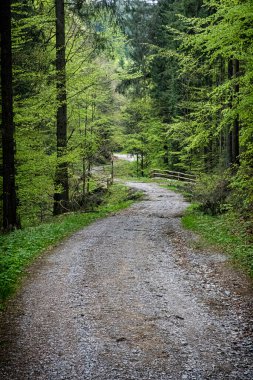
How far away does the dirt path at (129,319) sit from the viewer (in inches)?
181

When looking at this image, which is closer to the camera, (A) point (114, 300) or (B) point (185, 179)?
(A) point (114, 300)

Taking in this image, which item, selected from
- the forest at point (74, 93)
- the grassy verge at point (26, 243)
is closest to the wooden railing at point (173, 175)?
the forest at point (74, 93)

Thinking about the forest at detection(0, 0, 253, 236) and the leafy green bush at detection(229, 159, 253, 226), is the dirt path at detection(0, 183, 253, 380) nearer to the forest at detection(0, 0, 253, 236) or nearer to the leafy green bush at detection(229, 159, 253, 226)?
the leafy green bush at detection(229, 159, 253, 226)

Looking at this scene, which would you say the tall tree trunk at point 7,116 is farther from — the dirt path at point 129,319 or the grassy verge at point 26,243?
the dirt path at point 129,319

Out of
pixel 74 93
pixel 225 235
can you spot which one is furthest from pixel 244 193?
pixel 74 93

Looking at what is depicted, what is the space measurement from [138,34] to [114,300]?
31.5 metres

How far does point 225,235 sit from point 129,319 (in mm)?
6329

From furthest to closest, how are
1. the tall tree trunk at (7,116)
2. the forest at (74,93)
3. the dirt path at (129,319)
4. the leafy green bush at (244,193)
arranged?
the tall tree trunk at (7,116) < the forest at (74,93) < the leafy green bush at (244,193) < the dirt path at (129,319)

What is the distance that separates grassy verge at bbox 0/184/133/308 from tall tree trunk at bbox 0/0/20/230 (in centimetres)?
99

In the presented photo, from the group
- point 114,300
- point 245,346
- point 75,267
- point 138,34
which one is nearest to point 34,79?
point 75,267

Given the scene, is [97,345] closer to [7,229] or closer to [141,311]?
[141,311]

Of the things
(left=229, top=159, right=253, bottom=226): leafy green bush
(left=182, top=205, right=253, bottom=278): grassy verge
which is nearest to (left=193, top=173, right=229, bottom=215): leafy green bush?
(left=182, top=205, right=253, bottom=278): grassy verge

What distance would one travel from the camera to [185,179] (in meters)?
31.0

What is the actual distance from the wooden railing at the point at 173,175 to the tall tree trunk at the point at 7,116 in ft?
62.9
